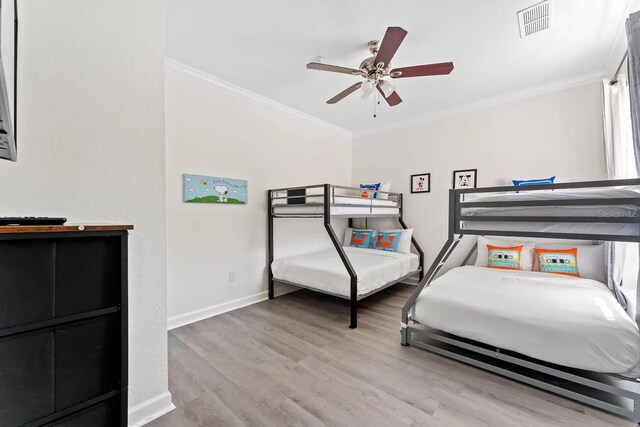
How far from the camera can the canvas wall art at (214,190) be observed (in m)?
2.68

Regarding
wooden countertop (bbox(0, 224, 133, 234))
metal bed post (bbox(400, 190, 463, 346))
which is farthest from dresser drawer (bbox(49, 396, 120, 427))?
metal bed post (bbox(400, 190, 463, 346))

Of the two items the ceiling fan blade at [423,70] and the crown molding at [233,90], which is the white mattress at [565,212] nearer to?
the ceiling fan blade at [423,70]

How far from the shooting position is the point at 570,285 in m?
2.30

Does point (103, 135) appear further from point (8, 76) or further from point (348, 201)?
point (348, 201)

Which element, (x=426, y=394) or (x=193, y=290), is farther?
(x=193, y=290)

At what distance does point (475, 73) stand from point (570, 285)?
7.42 feet

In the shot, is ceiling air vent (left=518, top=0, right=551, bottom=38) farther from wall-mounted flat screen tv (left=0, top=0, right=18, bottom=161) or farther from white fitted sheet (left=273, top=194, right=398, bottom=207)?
wall-mounted flat screen tv (left=0, top=0, right=18, bottom=161)

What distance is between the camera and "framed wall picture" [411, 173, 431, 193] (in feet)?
13.0

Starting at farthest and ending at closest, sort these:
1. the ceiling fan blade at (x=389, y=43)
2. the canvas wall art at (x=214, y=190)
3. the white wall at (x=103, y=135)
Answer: the canvas wall art at (x=214, y=190) → the ceiling fan blade at (x=389, y=43) → the white wall at (x=103, y=135)

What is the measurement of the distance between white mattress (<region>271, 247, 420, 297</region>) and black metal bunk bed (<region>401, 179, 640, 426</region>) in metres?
0.67

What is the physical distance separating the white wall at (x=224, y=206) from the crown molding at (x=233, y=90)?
0.04 meters

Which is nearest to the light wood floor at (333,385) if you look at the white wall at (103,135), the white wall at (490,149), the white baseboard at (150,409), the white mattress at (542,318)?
the white baseboard at (150,409)

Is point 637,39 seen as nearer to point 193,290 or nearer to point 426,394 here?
point 426,394

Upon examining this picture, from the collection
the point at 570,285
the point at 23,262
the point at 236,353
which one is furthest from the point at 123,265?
the point at 570,285
